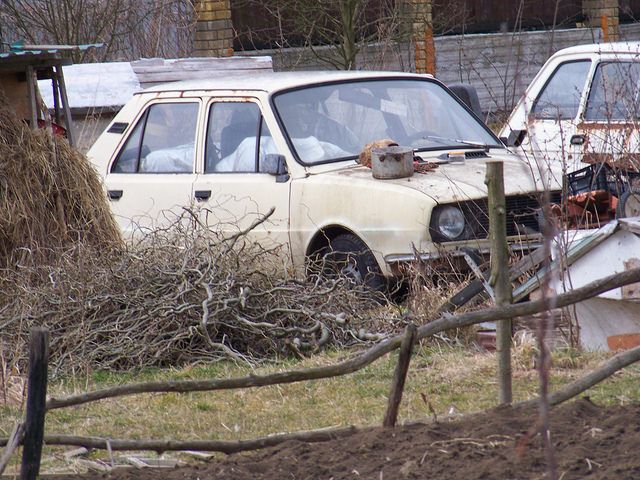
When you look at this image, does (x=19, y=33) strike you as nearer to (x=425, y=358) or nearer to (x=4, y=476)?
(x=425, y=358)

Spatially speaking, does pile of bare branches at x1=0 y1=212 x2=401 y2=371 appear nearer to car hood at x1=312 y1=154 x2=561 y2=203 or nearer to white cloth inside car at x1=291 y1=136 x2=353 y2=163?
car hood at x1=312 y1=154 x2=561 y2=203

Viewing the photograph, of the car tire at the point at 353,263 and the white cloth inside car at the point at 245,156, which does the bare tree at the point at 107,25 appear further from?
the car tire at the point at 353,263

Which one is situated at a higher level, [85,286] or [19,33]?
[19,33]

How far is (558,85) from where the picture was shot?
31.6 ft

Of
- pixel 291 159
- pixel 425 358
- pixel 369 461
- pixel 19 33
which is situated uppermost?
pixel 19 33

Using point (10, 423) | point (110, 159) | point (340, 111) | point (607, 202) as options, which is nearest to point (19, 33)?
point (110, 159)

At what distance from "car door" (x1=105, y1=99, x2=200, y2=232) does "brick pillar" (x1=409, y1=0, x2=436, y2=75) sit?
881 centimetres

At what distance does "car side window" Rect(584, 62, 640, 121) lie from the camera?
8094mm

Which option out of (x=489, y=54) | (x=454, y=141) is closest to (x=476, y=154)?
(x=454, y=141)

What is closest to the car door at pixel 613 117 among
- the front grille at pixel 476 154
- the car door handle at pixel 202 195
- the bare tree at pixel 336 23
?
the front grille at pixel 476 154

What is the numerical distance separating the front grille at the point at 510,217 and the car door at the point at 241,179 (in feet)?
4.12

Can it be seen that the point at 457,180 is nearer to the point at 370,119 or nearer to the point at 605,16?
the point at 370,119

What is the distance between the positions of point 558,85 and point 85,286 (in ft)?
15.6

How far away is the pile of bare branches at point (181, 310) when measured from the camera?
6.37 metres
